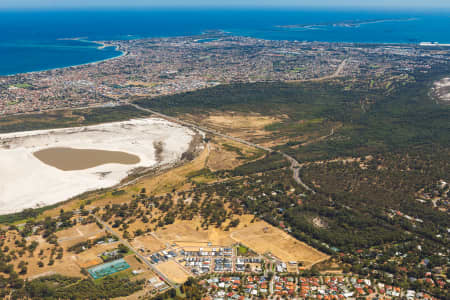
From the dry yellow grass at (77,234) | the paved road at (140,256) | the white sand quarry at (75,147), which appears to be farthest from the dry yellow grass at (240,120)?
→ the dry yellow grass at (77,234)

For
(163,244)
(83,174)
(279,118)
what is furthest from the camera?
(279,118)

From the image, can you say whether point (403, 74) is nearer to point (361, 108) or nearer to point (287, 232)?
point (361, 108)

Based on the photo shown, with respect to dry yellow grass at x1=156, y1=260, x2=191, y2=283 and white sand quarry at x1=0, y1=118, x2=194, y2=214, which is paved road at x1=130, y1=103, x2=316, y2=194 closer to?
white sand quarry at x1=0, y1=118, x2=194, y2=214

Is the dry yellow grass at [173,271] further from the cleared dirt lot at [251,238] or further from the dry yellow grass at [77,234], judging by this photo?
the dry yellow grass at [77,234]

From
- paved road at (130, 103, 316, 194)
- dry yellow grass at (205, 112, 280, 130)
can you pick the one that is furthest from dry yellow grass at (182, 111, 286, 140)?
paved road at (130, 103, 316, 194)

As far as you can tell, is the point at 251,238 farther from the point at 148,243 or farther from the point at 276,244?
the point at 148,243

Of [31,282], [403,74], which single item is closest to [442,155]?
[31,282]

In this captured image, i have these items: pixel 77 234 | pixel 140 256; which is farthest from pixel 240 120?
pixel 140 256
